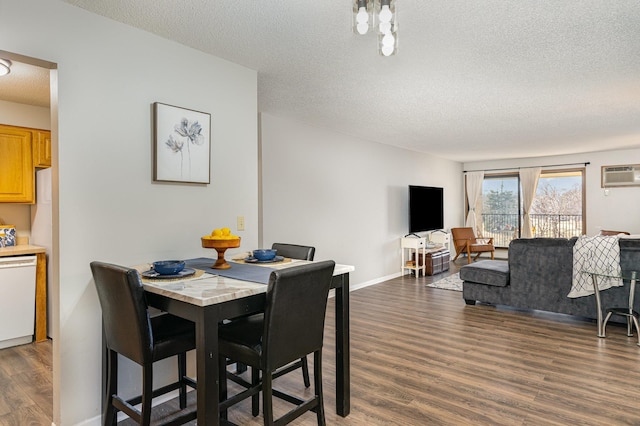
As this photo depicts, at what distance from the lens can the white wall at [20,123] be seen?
3721mm

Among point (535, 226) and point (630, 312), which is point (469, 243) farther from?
point (630, 312)

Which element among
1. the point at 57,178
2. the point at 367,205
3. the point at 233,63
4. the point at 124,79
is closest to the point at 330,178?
the point at 367,205

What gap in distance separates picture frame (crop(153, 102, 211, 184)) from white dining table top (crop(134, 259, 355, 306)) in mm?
833

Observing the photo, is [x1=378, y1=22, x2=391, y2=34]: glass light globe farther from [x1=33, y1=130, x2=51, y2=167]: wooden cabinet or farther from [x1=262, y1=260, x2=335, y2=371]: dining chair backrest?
[x1=33, y1=130, x2=51, y2=167]: wooden cabinet

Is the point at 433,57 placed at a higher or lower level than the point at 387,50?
higher

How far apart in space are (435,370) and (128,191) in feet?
8.25

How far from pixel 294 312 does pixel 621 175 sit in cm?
829

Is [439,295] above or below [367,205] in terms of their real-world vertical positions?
below

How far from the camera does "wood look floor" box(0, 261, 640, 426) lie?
7.43 feet

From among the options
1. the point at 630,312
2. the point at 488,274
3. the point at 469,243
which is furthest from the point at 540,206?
the point at 630,312

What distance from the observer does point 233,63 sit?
115 inches

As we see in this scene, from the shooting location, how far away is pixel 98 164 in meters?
2.19

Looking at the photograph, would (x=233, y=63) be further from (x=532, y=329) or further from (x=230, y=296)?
(x=532, y=329)

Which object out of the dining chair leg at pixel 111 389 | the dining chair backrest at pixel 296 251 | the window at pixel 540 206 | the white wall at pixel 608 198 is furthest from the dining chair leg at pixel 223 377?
the white wall at pixel 608 198
